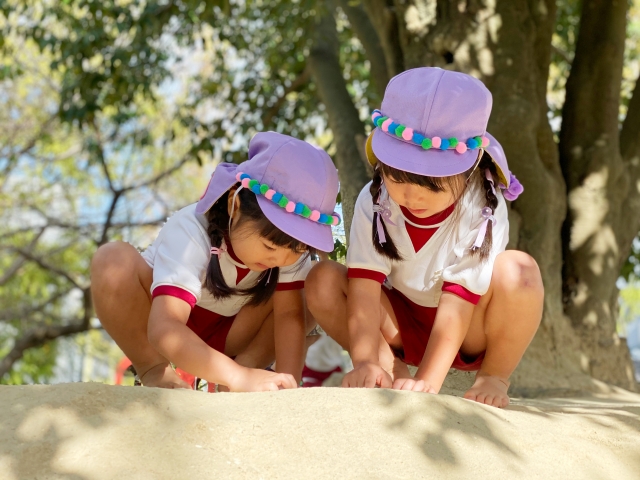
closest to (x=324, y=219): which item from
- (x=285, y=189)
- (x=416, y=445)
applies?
(x=285, y=189)

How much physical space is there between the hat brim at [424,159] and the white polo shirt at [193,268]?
0.57 m

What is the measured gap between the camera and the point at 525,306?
2482mm

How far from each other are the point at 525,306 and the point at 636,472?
0.75m

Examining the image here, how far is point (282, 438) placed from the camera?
168cm

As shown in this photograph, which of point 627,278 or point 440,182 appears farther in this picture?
point 627,278

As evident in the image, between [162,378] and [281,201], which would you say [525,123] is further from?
[162,378]

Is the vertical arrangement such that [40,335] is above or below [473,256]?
below

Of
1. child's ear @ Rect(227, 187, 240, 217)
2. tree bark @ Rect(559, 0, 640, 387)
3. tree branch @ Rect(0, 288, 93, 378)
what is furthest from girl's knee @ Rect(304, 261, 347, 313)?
tree branch @ Rect(0, 288, 93, 378)

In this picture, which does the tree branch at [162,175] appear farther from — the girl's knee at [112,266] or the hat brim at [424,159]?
the hat brim at [424,159]

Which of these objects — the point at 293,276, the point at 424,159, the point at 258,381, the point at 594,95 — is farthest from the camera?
the point at 594,95

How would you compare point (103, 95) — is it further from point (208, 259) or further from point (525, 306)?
point (525, 306)

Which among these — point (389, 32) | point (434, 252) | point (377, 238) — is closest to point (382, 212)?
point (377, 238)

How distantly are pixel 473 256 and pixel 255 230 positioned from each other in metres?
0.70

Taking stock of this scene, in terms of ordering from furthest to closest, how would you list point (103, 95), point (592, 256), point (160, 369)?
point (103, 95), point (592, 256), point (160, 369)
